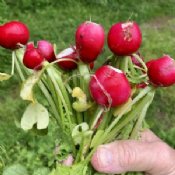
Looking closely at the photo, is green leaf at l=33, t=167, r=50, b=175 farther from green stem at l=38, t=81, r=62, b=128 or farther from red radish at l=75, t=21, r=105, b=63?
red radish at l=75, t=21, r=105, b=63

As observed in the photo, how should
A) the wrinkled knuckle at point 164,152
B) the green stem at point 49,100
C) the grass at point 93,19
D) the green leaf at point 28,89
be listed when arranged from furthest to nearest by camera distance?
1. the grass at point 93,19
2. the wrinkled knuckle at point 164,152
3. the green stem at point 49,100
4. the green leaf at point 28,89

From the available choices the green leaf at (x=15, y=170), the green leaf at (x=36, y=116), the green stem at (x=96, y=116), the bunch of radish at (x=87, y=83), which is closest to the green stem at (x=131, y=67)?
the bunch of radish at (x=87, y=83)

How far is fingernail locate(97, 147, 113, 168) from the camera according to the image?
1.20 metres

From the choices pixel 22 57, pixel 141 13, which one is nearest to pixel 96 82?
pixel 22 57

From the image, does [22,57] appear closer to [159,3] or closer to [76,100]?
[76,100]

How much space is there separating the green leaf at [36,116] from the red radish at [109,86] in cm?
12

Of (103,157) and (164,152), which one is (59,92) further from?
(164,152)

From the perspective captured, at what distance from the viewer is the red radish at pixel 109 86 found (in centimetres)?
107

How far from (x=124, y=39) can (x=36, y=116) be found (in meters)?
0.26

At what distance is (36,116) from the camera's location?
1114 millimetres

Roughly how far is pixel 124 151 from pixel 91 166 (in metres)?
0.12

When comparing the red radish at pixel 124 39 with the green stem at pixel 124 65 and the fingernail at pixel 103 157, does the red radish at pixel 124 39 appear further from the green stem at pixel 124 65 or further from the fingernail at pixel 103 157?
the fingernail at pixel 103 157

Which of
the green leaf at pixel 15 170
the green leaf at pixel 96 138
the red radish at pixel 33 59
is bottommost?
the green leaf at pixel 15 170

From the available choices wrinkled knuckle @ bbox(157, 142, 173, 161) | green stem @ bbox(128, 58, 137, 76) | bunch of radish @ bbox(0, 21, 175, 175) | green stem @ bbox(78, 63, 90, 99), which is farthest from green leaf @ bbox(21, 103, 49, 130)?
wrinkled knuckle @ bbox(157, 142, 173, 161)
